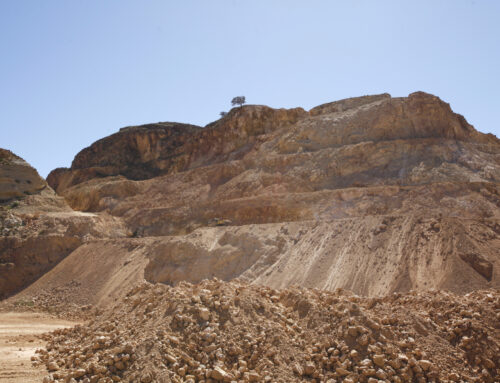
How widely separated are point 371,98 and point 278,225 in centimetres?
1922

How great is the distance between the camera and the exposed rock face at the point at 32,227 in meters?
20.6

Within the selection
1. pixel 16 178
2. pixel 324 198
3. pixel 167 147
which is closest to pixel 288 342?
pixel 324 198

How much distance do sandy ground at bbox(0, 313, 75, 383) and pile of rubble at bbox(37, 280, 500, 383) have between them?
33 centimetres

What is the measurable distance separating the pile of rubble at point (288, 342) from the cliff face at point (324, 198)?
514 centimetres

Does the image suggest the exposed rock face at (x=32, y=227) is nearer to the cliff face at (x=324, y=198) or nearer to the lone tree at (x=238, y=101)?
the cliff face at (x=324, y=198)

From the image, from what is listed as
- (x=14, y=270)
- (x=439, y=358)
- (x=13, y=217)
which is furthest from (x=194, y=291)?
(x=13, y=217)

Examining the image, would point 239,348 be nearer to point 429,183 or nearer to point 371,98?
point 429,183

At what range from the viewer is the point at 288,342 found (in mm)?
6406

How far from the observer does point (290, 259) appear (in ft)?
48.7

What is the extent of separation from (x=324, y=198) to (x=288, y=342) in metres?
16.5

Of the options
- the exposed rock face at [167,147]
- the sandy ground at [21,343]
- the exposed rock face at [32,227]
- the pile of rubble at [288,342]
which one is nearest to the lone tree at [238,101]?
the exposed rock face at [167,147]

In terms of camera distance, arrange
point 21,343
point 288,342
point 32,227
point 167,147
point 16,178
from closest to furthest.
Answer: point 288,342 < point 21,343 < point 32,227 < point 16,178 < point 167,147

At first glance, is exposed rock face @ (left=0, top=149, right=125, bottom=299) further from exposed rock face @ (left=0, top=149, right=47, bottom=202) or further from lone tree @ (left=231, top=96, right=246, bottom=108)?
lone tree @ (left=231, top=96, right=246, bottom=108)

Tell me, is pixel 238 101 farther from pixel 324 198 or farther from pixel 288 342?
pixel 288 342
